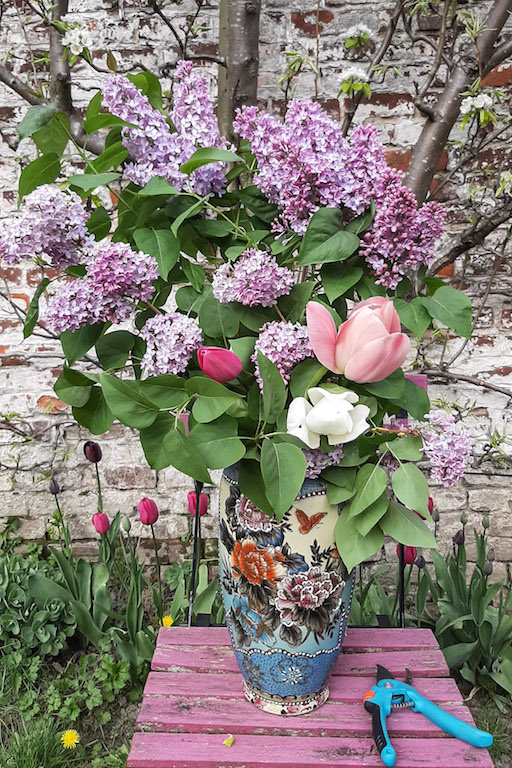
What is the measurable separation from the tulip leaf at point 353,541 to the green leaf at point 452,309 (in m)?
0.24

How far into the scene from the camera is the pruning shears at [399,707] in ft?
2.54

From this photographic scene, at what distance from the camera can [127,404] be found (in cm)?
67

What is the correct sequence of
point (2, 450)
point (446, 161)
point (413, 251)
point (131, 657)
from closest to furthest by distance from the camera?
1. point (413, 251)
2. point (131, 657)
3. point (446, 161)
4. point (2, 450)

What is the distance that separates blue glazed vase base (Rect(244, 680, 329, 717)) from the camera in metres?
0.85

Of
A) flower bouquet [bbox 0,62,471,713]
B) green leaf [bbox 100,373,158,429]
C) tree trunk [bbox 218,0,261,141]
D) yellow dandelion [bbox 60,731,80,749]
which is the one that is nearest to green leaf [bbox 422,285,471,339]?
flower bouquet [bbox 0,62,471,713]

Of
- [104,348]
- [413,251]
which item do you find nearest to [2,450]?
[104,348]

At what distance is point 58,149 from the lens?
737 millimetres

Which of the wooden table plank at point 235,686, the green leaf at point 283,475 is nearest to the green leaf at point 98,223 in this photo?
the green leaf at point 283,475

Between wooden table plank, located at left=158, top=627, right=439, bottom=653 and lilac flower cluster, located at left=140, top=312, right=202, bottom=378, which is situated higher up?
lilac flower cluster, located at left=140, top=312, right=202, bottom=378

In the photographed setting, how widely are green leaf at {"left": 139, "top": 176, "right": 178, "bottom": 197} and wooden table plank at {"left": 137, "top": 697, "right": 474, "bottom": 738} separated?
2.07 ft

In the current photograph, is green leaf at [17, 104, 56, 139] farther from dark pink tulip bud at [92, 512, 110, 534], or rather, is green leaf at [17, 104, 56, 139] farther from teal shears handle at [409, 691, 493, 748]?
dark pink tulip bud at [92, 512, 110, 534]

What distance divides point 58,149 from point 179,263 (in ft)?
0.60

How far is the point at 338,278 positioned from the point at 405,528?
0.95ft

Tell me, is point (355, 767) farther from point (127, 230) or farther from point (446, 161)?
point (446, 161)
